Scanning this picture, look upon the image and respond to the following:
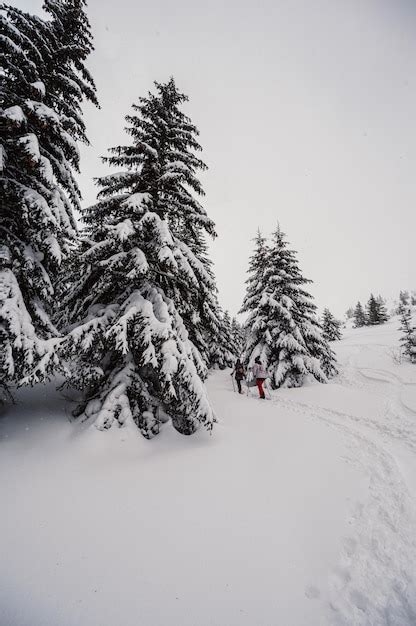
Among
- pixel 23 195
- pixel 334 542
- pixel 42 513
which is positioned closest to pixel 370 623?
pixel 334 542

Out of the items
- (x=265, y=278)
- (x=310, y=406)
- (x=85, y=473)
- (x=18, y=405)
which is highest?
(x=265, y=278)

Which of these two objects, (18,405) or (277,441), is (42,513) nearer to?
(18,405)

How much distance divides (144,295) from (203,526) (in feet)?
17.7

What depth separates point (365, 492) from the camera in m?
4.58

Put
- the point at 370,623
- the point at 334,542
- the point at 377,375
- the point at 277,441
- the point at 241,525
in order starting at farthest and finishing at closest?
the point at 377,375 → the point at 277,441 → the point at 241,525 → the point at 334,542 → the point at 370,623

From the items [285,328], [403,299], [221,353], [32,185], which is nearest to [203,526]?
[32,185]

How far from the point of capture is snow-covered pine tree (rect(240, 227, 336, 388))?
13.3 meters

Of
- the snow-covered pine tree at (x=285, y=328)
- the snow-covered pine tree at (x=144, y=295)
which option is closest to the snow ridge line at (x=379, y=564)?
the snow-covered pine tree at (x=144, y=295)

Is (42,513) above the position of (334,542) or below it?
above

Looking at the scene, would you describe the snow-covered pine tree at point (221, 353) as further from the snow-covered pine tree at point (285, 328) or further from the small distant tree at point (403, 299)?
the small distant tree at point (403, 299)

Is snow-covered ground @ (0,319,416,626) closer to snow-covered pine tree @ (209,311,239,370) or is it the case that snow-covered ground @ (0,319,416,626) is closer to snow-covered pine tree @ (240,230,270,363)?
snow-covered pine tree @ (240,230,270,363)

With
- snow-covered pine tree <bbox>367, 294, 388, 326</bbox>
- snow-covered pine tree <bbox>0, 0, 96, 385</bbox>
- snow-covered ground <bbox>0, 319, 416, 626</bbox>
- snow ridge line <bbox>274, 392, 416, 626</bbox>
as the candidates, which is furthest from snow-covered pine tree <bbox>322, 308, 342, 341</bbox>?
snow-covered pine tree <bbox>0, 0, 96, 385</bbox>

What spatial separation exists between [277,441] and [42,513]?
16.7 ft

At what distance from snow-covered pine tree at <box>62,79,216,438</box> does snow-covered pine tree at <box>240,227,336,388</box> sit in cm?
606
